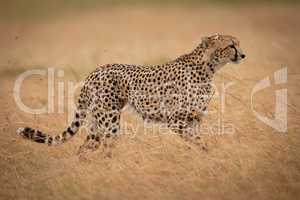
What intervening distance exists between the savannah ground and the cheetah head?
1005 millimetres

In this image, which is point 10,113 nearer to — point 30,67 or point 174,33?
point 30,67

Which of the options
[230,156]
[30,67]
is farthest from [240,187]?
[30,67]

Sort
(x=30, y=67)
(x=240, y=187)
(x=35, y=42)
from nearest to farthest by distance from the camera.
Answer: (x=240, y=187) < (x=30, y=67) < (x=35, y=42)

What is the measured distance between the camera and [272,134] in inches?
373

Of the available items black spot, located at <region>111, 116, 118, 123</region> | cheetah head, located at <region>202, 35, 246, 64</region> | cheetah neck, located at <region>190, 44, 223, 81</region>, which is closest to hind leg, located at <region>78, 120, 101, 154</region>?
black spot, located at <region>111, 116, 118, 123</region>

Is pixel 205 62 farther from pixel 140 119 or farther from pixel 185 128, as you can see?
pixel 140 119

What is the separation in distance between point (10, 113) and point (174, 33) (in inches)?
175

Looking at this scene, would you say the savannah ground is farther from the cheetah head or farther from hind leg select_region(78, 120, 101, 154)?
the cheetah head

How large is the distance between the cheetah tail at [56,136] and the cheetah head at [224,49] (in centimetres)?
191

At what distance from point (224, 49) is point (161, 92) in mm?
1004

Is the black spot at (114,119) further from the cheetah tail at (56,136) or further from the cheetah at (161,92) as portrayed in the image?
the cheetah tail at (56,136)

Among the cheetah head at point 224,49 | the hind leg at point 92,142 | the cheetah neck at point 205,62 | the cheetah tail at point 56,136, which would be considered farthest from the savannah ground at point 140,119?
the cheetah head at point 224,49

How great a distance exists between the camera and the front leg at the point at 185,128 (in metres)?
9.17

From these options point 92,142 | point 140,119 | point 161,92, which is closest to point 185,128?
point 161,92
